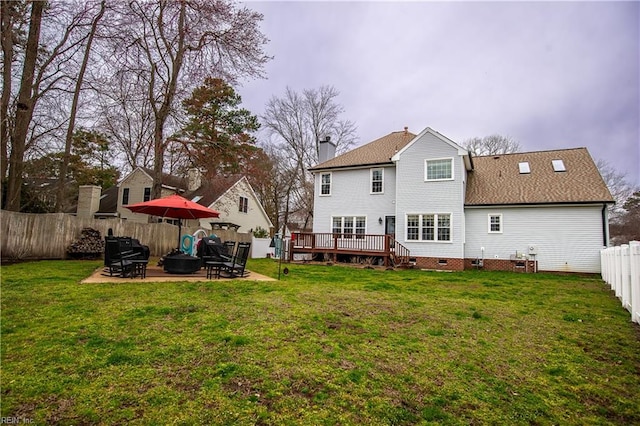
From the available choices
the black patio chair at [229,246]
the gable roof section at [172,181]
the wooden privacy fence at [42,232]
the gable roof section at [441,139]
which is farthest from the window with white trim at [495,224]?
the gable roof section at [172,181]

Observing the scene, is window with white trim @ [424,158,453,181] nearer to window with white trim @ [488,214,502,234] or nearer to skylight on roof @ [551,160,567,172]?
window with white trim @ [488,214,502,234]

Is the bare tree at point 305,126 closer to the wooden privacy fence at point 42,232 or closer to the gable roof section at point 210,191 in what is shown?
the gable roof section at point 210,191

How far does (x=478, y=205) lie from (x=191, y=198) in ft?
64.6

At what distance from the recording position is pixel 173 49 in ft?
50.2

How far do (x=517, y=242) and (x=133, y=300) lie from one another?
15.6 m

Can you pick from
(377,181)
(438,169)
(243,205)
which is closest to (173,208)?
(377,181)

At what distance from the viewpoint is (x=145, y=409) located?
2439mm

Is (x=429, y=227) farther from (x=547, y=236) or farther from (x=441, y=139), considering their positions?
(x=547, y=236)

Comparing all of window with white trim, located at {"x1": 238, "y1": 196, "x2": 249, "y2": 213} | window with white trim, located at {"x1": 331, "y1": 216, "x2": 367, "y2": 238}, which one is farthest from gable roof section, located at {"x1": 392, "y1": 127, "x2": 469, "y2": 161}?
window with white trim, located at {"x1": 238, "y1": 196, "x2": 249, "y2": 213}

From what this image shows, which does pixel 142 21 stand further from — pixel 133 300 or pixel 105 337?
pixel 105 337

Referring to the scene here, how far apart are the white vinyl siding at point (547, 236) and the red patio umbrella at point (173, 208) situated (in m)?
12.5

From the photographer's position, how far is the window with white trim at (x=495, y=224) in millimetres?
15555

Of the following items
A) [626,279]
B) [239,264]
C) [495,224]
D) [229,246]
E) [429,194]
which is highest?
[429,194]

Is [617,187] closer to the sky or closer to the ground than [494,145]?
closer to the ground
